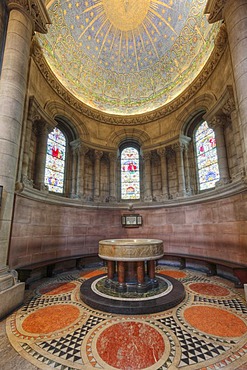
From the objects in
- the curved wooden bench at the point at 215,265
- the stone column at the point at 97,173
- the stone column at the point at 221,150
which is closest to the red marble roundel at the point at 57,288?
the curved wooden bench at the point at 215,265

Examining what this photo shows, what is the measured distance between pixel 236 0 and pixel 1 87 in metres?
6.35

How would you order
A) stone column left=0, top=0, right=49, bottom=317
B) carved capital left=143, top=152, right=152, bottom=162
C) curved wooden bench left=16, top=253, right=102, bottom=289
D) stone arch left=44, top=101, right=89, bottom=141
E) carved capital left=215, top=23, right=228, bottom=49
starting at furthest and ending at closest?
carved capital left=143, top=152, right=152, bottom=162 → stone arch left=44, top=101, right=89, bottom=141 → carved capital left=215, top=23, right=228, bottom=49 → curved wooden bench left=16, top=253, right=102, bottom=289 → stone column left=0, top=0, right=49, bottom=317

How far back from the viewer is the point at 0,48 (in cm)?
464

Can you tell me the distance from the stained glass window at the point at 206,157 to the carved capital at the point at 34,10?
23.5ft

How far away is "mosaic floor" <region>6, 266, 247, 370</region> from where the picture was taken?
2.38 meters

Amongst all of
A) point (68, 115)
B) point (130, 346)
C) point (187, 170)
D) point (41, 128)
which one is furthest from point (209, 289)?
point (68, 115)

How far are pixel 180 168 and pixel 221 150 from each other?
2217mm

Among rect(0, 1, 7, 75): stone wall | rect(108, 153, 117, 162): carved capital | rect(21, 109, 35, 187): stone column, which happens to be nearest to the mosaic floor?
rect(21, 109, 35, 187): stone column

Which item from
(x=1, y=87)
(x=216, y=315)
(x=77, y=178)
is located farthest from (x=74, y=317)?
(x=77, y=178)

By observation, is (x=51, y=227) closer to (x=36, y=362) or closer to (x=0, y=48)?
(x=36, y=362)

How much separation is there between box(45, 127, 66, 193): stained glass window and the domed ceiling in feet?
8.67

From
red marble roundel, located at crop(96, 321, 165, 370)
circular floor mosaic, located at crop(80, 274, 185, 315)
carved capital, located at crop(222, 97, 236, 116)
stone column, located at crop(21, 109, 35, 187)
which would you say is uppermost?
carved capital, located at crop(222, 97, 236, 116)

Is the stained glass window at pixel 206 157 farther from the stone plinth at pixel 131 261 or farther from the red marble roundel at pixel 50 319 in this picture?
the red marble roundel at pixel 50 319

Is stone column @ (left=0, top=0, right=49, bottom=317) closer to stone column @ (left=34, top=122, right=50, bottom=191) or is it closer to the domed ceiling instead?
stone column @ (left=34, top=122, right=50, bottom=191)
